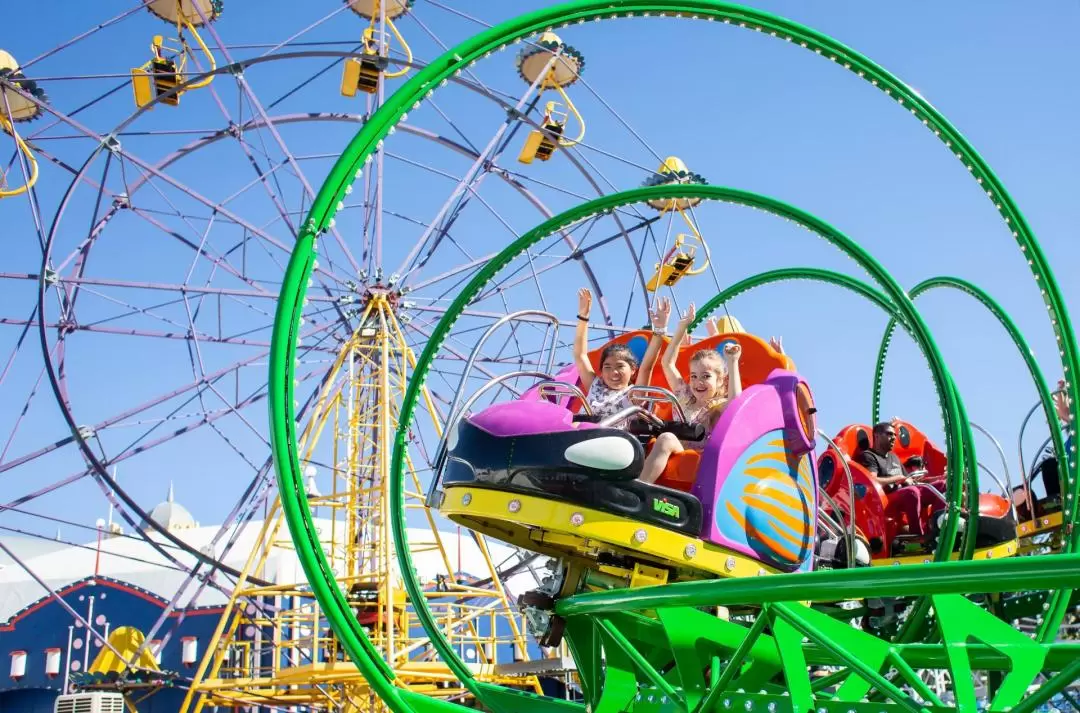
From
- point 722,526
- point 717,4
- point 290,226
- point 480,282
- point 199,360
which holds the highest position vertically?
point 290,226

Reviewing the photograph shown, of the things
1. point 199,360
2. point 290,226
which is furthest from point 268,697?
point 290,226

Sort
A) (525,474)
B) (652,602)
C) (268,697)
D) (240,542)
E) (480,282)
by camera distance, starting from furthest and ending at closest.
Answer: (240,542) < (268,697) < (480,282) < (525,474) < (652,602)

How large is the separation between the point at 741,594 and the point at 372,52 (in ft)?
33.4

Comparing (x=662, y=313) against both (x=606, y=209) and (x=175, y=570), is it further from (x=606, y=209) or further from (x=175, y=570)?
(x=175, y=570)

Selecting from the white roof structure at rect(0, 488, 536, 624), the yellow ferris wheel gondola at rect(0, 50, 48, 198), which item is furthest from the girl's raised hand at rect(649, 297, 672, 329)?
the white roof structure at rect(0, 488, 536, 624)

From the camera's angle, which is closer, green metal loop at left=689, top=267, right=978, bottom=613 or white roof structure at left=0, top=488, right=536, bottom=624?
green metal loop at left=689, top=267, right=978, bottom=613

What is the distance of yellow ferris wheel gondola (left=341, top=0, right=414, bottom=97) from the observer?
11.4m

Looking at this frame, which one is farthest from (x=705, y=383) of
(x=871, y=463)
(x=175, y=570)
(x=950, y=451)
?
(x=175, y=570)

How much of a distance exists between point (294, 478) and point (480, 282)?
6.28 ft

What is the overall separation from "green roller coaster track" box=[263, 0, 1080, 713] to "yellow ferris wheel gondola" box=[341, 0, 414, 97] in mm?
7231

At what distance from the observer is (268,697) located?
1212 centimetres

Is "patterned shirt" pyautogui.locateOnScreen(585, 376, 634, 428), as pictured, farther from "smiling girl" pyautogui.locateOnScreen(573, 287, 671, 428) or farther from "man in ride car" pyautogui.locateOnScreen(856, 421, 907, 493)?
"man in ride car" pyautogui.locateOnScreen(856, 421, 907, 493)

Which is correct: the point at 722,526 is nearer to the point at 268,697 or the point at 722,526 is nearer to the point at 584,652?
the point at 584,652

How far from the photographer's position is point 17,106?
12.4 meters
